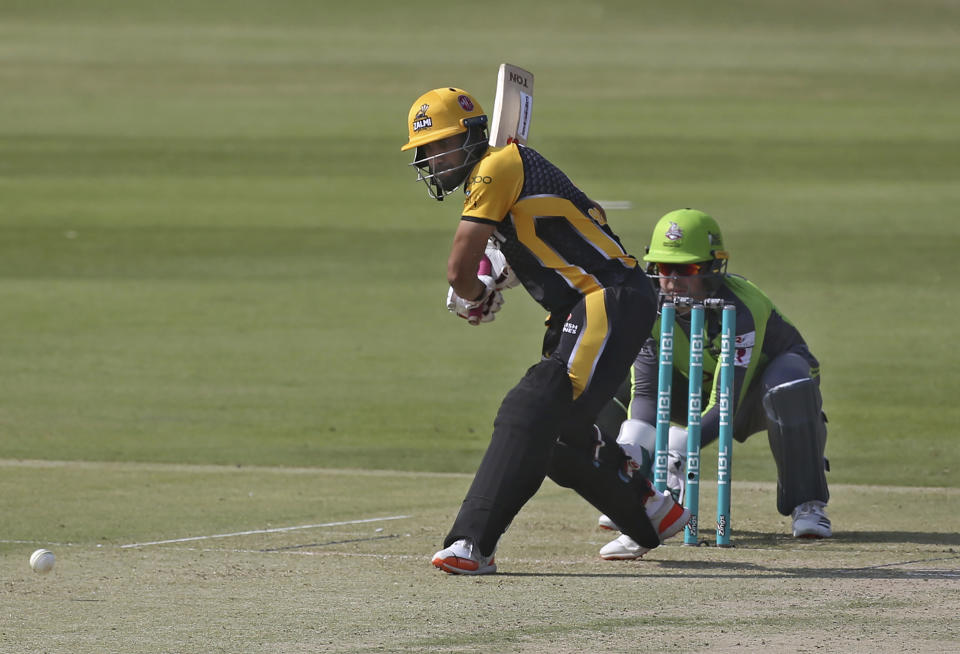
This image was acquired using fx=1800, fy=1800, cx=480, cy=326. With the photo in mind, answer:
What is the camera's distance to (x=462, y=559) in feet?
21.4

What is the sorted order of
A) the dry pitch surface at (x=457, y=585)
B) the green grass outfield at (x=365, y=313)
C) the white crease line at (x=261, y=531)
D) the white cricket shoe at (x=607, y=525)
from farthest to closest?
1. the white cricket shoe at (x=607, y=525)
2. the white crease line at (x=261, y=531)
3. the green grass outfield at (x=365, y=313)
4. the dry pitch surface at (x=457, y=585)

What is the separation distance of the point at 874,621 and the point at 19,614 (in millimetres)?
2700

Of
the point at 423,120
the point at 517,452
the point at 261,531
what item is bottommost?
the point at 261,531

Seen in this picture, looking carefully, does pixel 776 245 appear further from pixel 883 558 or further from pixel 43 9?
pixel 43 9

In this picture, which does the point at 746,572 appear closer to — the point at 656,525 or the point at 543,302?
the point at 656,525

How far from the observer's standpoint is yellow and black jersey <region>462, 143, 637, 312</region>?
6512 mm

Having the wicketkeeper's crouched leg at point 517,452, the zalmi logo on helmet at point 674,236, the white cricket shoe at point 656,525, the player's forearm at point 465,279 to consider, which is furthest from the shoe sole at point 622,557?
the zalmi logo on helmet at point 674,236

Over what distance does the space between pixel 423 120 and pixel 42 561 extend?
214 cm

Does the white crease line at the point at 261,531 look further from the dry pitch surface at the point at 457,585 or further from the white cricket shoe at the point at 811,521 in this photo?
the white cricket shoe at the point at 811,521

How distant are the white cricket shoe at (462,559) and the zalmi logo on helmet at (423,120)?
154cm

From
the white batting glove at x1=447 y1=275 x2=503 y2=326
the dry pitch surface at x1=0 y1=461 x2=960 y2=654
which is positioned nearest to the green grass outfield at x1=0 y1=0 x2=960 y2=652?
the dry pitch surface at x1=0 y1=461 x2=960 y2=654

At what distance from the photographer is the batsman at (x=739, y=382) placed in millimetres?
7789

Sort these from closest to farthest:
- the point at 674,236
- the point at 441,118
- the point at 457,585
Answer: the point at 457,585 → the point at 441,118 → the point at 674,236

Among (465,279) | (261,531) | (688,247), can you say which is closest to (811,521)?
(688,247)
